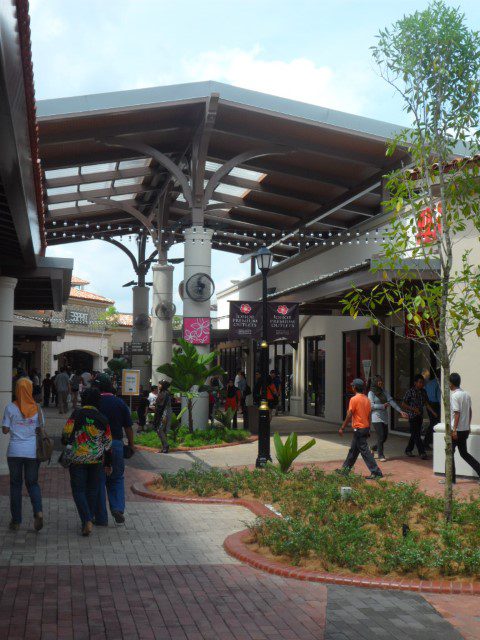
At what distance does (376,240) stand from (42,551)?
55.5ft

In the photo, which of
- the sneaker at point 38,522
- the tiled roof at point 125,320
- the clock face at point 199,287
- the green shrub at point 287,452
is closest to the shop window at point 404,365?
the clock face at point 199,287

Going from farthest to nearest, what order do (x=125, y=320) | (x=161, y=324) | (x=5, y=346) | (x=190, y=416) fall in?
(x=125, y=320) → (x=161, y=324) → (x=190, y=416) → (x=5, y=346)

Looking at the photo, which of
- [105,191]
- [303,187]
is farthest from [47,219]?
[303,187]

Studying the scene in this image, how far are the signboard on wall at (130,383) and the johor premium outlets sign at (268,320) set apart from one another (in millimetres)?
4383

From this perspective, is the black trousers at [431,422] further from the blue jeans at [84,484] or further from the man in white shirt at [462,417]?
the blue jeans at [84,484]

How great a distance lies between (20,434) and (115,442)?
1096 millimetres

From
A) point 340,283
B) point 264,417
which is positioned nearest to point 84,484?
point 264,417

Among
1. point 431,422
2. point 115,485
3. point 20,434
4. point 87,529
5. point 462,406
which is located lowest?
point 87,529

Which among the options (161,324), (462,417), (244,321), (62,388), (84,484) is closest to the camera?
(84,484)

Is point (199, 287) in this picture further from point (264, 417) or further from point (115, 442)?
point (115, 442)

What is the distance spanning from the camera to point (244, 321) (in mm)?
20891

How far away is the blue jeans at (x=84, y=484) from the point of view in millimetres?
8805

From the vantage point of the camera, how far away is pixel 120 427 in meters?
9.66

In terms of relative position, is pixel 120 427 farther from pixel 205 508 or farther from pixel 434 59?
pixel 434 59
